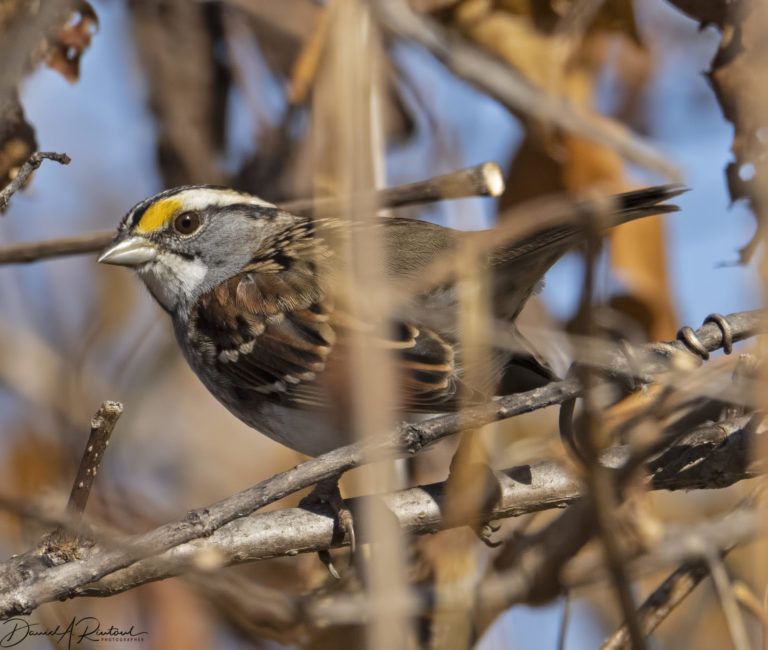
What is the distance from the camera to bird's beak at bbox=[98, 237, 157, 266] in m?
3.10

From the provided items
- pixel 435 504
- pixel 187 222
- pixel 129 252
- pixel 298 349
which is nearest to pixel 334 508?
pixel 435 504

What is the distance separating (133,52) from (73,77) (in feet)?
4.64

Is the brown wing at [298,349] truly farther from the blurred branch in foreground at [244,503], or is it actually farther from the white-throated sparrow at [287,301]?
the blurred branch in foreground at [244,503]

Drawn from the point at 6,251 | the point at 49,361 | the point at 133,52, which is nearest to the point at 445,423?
the point at 6,251

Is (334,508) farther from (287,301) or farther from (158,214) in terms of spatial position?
(158,214)

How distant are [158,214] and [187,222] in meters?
0.12

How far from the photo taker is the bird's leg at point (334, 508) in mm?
2365

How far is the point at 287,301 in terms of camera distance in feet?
9.61

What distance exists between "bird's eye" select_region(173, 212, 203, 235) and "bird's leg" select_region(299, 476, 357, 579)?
1156 millimetres

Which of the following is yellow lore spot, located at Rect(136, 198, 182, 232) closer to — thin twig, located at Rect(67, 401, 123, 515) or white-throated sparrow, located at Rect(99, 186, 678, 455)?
white-throated sparrow, located at Rect(99, 186, 678, 455)

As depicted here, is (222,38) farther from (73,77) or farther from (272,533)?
(272,533)
